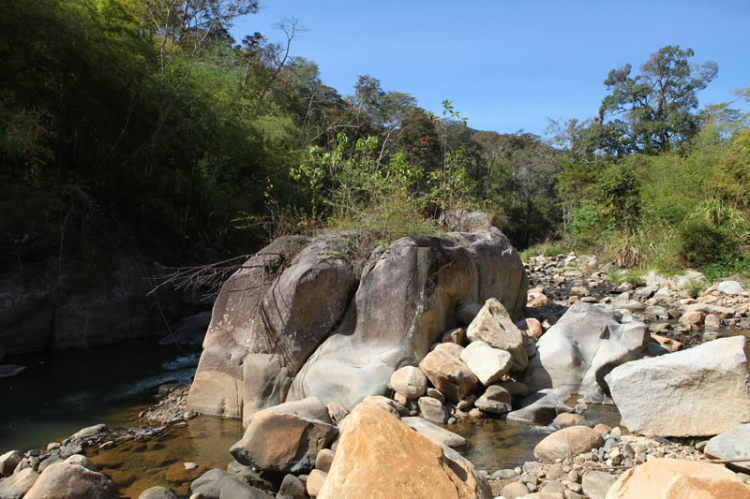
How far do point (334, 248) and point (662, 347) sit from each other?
3.98 meters

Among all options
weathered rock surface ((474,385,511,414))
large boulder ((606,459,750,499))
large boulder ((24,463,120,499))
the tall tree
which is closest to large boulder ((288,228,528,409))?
weathered rock surface ((474,385,511,414))

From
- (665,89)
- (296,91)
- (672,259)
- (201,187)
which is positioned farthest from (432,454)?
(665,89)

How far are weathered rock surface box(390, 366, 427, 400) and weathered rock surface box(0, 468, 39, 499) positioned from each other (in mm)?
3006

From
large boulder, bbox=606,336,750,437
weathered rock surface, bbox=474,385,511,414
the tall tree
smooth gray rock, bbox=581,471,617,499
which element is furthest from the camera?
the tall tree

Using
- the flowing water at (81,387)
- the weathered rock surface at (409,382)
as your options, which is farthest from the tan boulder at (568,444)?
the flowing water at (81,387)

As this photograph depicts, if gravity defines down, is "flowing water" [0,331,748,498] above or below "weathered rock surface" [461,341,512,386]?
below

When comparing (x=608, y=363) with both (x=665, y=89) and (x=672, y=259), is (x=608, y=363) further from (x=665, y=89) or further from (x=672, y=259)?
(x=665, y=89)

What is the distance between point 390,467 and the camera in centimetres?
291

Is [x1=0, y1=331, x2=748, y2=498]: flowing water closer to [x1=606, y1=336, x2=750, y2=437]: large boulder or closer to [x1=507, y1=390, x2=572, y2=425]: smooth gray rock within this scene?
[x1=507, y1=390, x2=572, y2=425]: smooth gray rock

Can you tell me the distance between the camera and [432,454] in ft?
10.1

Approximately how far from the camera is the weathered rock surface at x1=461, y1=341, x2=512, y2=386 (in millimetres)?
5273

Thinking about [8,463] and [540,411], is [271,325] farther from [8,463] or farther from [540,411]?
[540,411]

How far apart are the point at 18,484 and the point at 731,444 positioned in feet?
16.1

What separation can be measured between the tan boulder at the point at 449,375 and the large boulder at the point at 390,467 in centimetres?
200
